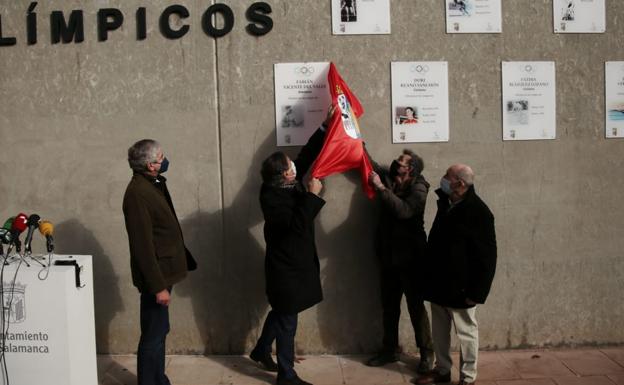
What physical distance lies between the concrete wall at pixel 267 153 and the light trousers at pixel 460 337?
2.49 ft

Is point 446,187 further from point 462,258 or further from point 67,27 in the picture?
point 67,27

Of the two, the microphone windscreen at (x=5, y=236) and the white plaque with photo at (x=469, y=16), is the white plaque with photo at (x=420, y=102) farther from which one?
the microphone windscreen at (x=5, y=236)

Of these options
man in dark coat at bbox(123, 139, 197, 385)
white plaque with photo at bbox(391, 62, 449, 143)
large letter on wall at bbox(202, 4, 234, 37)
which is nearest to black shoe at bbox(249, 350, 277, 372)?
man in dark coat at bbox(123, 139, 197, 385)

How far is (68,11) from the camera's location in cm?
492

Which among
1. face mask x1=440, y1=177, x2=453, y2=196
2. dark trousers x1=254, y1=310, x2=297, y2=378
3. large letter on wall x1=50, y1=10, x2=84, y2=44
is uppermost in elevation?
large letter on wall x1=50, y1=10, x2=84, y2=44

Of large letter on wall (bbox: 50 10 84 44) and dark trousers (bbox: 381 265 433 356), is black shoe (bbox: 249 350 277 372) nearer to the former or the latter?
dark trousers (bbox: 381 265 433 356)

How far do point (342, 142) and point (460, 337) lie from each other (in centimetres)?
163

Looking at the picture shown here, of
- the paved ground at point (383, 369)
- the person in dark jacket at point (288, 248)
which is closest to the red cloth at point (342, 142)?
the person in dark jacket at point (288, 248)

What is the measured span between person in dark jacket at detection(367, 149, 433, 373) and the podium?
225 centimetres

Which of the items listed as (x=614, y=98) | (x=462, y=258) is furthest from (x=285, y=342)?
(x=614, y=98)

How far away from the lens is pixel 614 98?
16.6 feet

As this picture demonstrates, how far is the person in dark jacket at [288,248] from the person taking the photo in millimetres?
4250

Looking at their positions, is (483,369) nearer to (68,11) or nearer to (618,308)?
(618,308)

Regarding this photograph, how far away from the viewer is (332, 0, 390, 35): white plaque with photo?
4895mm
